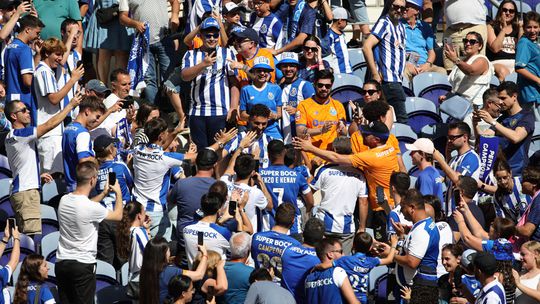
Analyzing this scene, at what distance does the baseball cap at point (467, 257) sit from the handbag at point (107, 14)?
22.3ft

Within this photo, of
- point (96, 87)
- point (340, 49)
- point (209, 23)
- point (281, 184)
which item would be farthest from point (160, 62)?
point (281, 184)

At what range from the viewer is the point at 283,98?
14641mm

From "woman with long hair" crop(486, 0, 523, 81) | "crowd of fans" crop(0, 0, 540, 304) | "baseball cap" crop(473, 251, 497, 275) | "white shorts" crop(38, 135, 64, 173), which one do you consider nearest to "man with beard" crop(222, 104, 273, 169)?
"crowd of fans" crop(0, 0, 540, 304)

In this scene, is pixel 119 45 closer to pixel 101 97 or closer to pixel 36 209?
pixel 101 97

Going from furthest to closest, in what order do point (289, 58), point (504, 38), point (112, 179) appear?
point (504, 38), point (289, 58), point (112, 179)

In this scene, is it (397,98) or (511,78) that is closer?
(397,98)

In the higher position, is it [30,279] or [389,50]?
[389,50]

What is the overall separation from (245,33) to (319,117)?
149 centimetres

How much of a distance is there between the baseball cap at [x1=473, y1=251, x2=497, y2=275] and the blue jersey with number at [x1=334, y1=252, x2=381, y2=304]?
1.01 meters

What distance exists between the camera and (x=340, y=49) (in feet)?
53.6

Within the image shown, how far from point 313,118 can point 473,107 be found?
2.26 meters

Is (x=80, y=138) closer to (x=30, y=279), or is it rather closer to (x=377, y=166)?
(x=30, y=279)

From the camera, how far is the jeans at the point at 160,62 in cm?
1622

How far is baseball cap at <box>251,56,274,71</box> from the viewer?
47.0 ft
